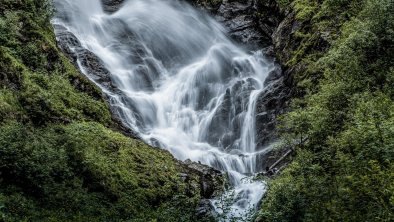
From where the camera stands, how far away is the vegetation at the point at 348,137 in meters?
9.53

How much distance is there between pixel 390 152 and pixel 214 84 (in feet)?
63.3

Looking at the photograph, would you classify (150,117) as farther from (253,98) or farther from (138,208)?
(138,208)

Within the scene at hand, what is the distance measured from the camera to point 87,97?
1909 cm

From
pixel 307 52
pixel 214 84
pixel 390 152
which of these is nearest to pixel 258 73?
pixel 214 84

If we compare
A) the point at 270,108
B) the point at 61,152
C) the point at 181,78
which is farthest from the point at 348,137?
the point at 181,78

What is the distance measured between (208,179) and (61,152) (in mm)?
7201

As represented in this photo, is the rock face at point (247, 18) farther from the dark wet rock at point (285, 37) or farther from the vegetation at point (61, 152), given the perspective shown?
the vegetation at point (61, 152)

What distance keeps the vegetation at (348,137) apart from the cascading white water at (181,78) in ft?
16.8

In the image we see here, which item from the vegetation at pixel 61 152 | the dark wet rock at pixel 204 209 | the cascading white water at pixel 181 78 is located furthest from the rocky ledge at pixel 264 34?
the vegetation at pixel 61 152

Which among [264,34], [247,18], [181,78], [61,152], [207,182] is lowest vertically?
Answer: [207,182]

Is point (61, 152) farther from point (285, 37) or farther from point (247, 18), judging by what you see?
point (247, 18)

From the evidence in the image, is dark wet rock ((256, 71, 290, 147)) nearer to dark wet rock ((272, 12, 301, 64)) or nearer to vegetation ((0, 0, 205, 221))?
dark wet rock ((272, 12, 301, 64))

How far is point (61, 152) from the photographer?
522 inches

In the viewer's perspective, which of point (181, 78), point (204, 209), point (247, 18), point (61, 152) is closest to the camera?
point (61, 152)
